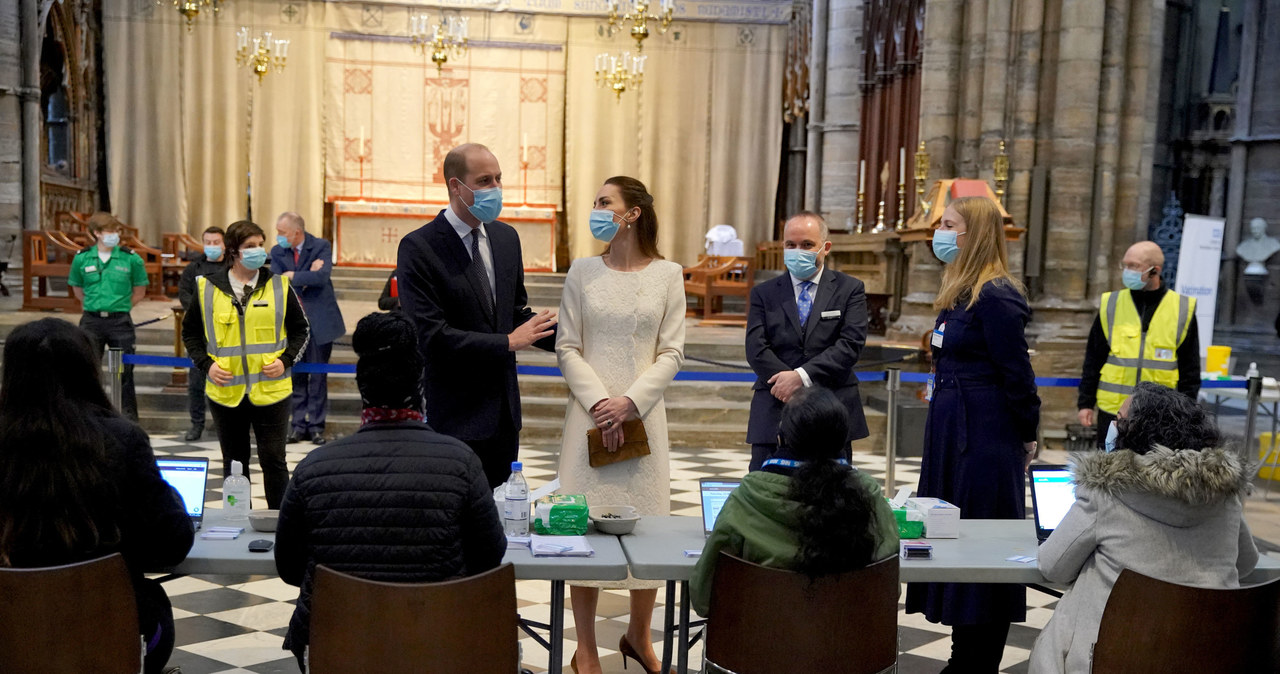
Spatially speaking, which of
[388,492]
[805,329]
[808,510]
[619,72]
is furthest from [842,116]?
[388,492]

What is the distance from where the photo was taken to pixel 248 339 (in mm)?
5109

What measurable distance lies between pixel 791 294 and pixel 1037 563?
5.28 feet

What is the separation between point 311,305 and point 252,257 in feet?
9.89

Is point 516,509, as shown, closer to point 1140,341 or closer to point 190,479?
point 190,479

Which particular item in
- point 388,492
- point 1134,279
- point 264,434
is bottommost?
point 264,434

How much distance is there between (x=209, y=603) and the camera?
456cm

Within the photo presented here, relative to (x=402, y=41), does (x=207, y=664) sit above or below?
below

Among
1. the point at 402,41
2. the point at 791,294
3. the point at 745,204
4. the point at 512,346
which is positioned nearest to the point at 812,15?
the point at 745,204

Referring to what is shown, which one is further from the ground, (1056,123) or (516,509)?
(1056,123)

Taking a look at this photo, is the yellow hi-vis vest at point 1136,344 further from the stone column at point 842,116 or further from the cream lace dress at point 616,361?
the stone column at point 842,116

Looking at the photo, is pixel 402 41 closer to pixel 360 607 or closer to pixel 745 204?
pixel 745 204

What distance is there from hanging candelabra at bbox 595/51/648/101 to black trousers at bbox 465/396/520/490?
10070mm

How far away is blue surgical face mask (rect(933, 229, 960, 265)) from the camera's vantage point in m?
3.83

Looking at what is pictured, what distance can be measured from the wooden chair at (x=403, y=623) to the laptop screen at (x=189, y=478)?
3.28 ft
